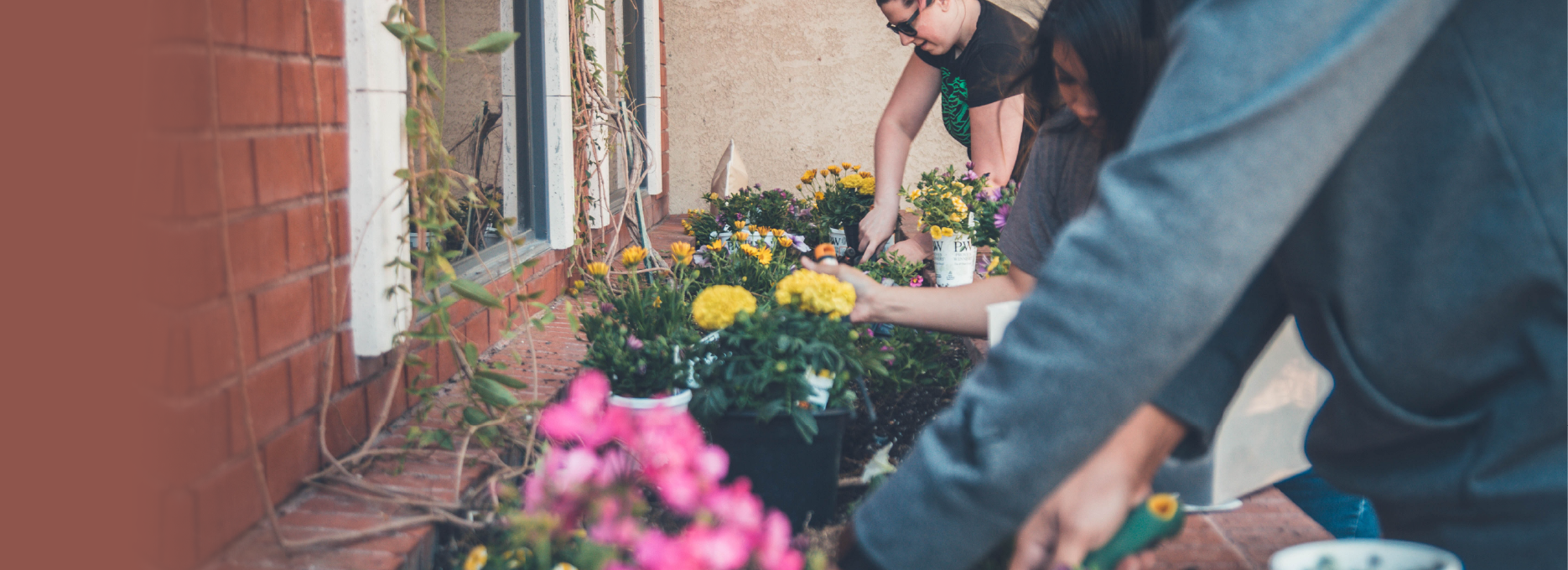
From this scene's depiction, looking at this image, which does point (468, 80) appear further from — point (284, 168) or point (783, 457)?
point (783, 457)

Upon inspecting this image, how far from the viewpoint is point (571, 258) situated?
331 centimetres

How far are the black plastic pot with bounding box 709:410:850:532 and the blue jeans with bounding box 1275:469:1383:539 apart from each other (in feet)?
3.36

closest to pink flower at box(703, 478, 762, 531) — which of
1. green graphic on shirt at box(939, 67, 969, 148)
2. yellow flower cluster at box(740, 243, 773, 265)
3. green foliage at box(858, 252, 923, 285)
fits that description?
yellow flower cluster at box(740, 243, 773, 265)

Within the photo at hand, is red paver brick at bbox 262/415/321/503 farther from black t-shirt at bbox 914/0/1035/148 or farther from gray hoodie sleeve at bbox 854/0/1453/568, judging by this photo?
black t-shirt at bbox 914/0/1035/148

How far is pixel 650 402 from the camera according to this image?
1684 mm

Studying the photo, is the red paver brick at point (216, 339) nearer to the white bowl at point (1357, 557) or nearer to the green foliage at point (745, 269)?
the white bowl at point (1357, 557)

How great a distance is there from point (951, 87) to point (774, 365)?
6.48 feet

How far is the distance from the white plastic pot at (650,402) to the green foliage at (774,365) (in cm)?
3

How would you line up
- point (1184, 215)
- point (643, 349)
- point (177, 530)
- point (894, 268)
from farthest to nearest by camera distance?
point (894, 268), point (643, 349), point (177, 530), point (1184, 215)

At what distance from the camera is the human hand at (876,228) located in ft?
9.56

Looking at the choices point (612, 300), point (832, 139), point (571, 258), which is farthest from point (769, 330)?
point (832, 139)

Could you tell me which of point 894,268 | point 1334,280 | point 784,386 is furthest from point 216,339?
point 894,268

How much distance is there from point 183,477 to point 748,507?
0.83 metres

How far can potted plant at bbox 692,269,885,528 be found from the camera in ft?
5.27
